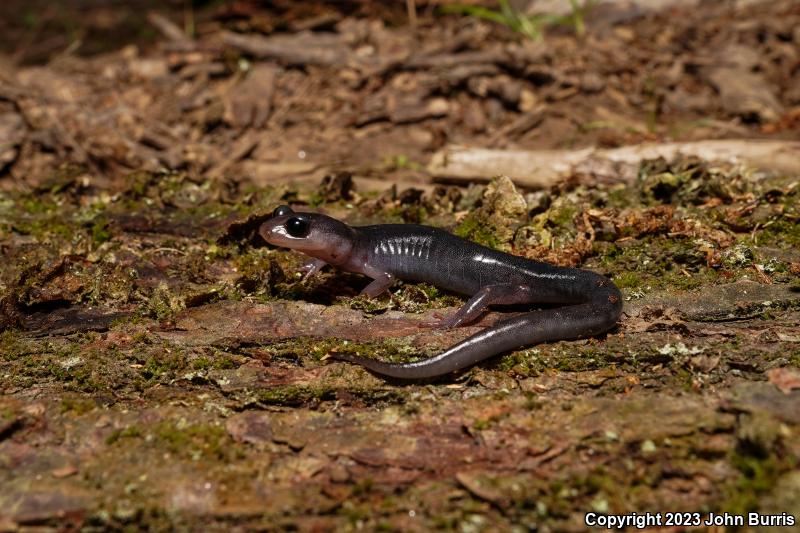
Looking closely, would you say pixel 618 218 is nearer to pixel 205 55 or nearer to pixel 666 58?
pixel 666 58

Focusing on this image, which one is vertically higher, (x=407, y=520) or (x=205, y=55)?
(x=205, y=55)

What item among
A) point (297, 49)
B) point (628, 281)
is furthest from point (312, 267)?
point (297, 49)

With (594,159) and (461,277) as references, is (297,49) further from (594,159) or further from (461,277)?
(461,277)

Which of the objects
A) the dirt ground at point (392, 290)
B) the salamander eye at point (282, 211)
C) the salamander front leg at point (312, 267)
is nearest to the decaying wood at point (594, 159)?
the dirt ground at point (392, 290)

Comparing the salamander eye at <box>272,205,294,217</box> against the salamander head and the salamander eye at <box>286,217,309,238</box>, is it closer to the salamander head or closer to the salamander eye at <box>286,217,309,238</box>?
the salamander head

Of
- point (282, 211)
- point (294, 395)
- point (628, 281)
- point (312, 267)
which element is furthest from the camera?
point (312, 267)

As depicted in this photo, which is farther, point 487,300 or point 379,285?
point 379,285

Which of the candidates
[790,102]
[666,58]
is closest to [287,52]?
[666,58]
